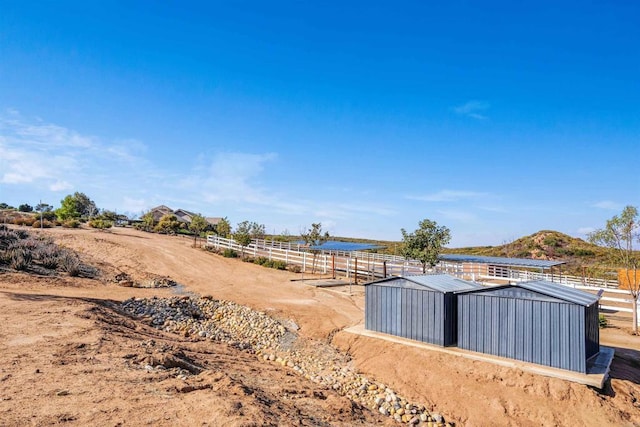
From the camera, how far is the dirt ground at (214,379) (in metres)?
6.93

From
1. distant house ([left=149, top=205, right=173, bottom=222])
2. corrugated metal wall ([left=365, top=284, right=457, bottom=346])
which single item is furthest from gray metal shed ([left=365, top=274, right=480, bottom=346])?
distant house ([left=149, top=205, right=173, bottom=222])

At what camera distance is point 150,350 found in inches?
408

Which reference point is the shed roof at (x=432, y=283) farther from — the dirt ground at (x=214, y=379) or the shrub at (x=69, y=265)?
the shrub at (x=69, y=265)

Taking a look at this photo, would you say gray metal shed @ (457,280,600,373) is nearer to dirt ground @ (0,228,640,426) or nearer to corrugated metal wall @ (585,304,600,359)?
corrugated metal wall @ (585,304,600,359)

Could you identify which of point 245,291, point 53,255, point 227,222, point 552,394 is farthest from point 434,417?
point 227,222

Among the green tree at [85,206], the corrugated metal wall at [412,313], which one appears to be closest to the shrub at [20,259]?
the corrugated metal wall at [412,313]

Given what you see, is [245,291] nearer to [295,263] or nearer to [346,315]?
[346,315]

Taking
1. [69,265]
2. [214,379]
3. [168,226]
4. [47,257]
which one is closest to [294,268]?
[69,265]

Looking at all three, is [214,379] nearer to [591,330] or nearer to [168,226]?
[591,330]

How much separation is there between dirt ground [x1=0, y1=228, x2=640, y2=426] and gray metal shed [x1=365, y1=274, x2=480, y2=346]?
78 cm

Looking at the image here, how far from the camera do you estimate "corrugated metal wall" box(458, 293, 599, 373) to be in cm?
1078

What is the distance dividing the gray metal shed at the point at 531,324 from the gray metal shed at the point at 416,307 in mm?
493

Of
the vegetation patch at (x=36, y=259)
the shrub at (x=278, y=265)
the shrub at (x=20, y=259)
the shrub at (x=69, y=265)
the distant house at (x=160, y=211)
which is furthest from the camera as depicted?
the distant house at (x=160, y=211)

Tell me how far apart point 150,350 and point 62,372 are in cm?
243
